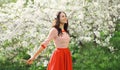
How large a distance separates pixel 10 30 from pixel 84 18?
1682mm

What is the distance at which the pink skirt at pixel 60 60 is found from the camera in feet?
16.1

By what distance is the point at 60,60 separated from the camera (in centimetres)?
496

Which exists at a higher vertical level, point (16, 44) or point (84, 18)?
point (84, 18)

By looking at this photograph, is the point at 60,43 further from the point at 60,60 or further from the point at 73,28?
the point at 73,28

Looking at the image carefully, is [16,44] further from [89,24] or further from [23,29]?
[89,24]

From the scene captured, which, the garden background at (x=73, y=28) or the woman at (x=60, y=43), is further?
the garden background at (x=73, y=28)

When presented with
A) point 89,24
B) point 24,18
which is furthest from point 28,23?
point 89,24

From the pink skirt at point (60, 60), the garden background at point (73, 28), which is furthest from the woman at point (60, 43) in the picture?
the garden background at point (73, 28)

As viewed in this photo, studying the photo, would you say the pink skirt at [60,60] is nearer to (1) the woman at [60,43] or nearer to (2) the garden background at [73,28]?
(1) the woman at [60,43]

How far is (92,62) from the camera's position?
818 centimetres

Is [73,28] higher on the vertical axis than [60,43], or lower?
lower

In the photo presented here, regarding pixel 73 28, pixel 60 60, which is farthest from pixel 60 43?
pixel 73 28

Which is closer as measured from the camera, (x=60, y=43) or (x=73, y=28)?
(x=60, y=43)

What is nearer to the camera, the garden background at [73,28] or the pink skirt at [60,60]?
the pink skirt at [60,60]
